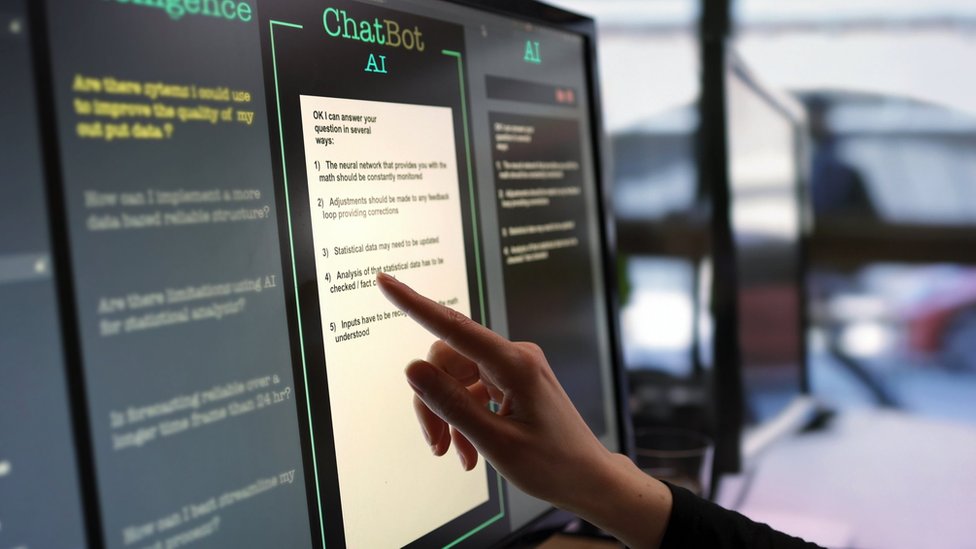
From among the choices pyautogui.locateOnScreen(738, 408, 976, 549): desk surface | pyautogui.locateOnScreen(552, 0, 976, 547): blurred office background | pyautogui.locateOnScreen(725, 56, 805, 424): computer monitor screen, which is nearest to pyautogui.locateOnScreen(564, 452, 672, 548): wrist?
pyautogui.locateOnScreen(738, 408, 976, 549): desk surface

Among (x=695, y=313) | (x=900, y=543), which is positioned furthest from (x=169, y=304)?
(x=695, y=313)

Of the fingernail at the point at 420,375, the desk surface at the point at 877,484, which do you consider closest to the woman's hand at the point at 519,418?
the fingernail at the point at 420,375

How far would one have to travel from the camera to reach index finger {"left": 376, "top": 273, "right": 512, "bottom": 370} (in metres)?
0.54

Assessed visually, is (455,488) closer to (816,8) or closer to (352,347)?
(352,347)

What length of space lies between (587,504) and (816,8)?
2.45 m

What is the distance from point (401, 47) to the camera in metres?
0.67

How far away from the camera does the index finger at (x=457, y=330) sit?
1.76 feet

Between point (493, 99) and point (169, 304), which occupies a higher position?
point (493, 99)

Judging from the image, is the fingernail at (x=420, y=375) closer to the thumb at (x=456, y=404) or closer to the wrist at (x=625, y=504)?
the thumb at (x=456, y=404)

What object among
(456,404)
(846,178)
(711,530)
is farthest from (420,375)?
(846,178)

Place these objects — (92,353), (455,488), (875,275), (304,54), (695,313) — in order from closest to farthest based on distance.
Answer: (92,353) → (304,54) → (455,488) → (695,313) → (875,275)

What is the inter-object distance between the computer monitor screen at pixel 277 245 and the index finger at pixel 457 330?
0.08m

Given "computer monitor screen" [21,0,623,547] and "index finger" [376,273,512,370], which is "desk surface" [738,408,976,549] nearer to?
"computer monitor screen" [21,0,623,547]

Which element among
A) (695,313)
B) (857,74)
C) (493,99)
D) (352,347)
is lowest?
(695,313)
